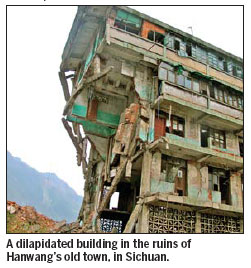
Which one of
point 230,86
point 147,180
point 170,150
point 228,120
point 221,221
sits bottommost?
point 221,221

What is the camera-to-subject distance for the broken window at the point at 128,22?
16.6m

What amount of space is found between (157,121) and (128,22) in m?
5.95

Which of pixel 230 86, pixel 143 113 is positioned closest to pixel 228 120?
pixel 230 86

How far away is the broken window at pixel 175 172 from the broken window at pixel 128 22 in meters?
7.54

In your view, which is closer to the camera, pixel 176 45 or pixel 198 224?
pixel 198 224

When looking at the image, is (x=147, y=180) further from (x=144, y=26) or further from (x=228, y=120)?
(x=144, y=26)

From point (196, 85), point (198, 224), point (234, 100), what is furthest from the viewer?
point (234, 100)

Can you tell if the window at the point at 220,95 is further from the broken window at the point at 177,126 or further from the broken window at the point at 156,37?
the broken window at the point at 156,37

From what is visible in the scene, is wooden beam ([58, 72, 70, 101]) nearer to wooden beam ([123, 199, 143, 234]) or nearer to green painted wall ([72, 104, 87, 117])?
green painted wall ([72, 104, 87, 117])

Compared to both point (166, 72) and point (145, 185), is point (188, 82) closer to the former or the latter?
point (166, 72)

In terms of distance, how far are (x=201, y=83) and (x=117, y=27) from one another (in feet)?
19.5

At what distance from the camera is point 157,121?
52.6 feet

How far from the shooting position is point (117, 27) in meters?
16.7

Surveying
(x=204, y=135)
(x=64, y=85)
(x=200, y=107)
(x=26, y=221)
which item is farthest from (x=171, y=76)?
(x=26, y=221)
